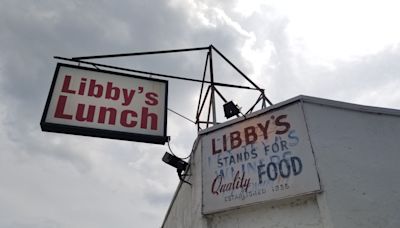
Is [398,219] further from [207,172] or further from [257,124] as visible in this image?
[207,172]

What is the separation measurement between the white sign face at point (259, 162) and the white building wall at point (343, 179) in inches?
5.9

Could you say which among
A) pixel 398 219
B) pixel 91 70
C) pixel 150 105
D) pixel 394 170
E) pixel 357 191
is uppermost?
pixel 91 70

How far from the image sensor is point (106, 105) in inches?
240

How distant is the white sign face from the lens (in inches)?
174

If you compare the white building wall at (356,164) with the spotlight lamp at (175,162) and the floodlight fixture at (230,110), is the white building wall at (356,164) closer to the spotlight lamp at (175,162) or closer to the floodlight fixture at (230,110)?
the floodlight fixture at (230,110)

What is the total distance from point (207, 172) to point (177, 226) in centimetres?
237

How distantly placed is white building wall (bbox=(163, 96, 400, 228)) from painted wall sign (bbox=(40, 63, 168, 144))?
1.59 m

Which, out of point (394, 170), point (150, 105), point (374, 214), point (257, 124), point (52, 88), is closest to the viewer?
point (374, 214)

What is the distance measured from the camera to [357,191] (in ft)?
14.0

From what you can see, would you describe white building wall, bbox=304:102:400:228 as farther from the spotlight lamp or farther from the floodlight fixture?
the spotlight lamp

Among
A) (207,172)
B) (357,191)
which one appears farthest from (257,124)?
(357,191)

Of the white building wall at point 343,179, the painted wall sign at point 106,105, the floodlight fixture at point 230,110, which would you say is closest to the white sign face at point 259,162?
the white building wall at point 343,179

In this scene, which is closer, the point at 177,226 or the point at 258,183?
the point at 258,183

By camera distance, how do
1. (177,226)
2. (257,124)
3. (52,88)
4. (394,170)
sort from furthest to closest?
(177,226), (52,88), (257,124), (394,170)
